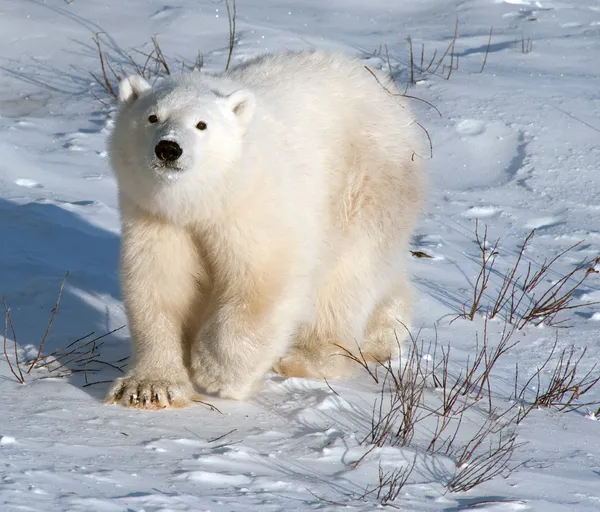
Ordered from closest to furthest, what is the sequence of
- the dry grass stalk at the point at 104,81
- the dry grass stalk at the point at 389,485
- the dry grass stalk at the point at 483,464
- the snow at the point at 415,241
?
the dry grass stalk at the point at 389,485 < the snow at the point at 415,241 < the dry grass stalk at the point at 483,464 < the dry grass stalk at the point at 104,81

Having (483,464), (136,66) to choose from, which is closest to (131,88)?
(483,464)

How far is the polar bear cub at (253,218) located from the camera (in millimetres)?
4004

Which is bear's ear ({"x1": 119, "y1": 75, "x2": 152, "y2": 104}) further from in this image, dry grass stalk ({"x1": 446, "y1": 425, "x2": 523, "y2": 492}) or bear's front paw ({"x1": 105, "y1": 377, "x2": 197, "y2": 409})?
dry grass stalk ({"x1": 446, "y1": 425, "x2": 523, "y2": 492})

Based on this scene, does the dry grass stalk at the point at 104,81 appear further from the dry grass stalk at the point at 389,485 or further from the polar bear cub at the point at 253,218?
the dry grass stalk at the point at 389,485

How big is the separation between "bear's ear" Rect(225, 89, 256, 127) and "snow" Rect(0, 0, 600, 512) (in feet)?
3.92

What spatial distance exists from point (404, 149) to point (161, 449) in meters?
2.19

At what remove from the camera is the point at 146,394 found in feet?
13.5

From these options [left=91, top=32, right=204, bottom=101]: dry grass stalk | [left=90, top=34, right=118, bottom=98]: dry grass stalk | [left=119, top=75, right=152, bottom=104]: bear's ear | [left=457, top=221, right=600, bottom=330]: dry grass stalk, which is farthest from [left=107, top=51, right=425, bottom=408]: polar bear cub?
[left=91, top=32, right=204, bottom=101]: dry grass stalk

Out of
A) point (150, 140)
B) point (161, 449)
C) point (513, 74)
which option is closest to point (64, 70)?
point (513, 74)

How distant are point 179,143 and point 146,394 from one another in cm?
103

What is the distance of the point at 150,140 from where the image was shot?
3.92 meters

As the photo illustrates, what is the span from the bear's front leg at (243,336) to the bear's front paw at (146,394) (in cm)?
20

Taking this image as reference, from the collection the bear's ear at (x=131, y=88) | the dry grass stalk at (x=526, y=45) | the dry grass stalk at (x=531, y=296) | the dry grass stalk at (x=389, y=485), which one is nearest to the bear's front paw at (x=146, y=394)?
the dry grass stalk at (x=389, y=485)

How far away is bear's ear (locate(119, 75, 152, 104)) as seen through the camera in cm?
418
